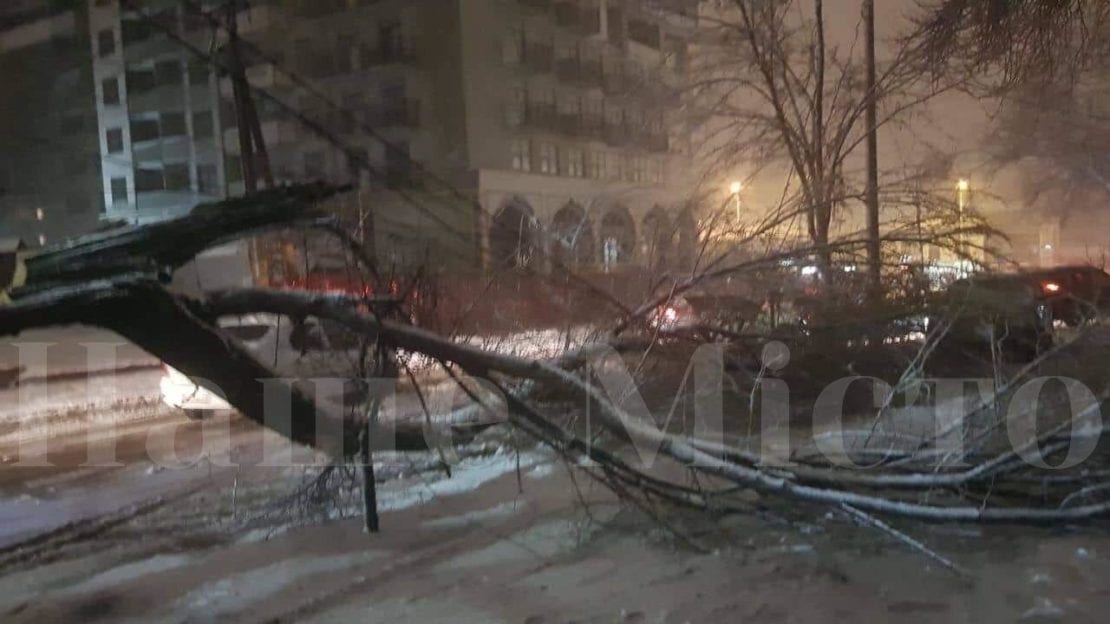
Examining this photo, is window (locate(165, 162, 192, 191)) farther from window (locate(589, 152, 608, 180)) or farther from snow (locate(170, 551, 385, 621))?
snow (locate(170, 551, 385, 621))

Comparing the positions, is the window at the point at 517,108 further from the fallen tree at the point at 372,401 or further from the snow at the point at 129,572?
the snow at the point at 129,572

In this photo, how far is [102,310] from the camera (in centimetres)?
510

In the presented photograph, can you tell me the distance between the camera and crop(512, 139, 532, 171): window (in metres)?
30.9

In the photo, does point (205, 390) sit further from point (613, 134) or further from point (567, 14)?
point (567, 14)

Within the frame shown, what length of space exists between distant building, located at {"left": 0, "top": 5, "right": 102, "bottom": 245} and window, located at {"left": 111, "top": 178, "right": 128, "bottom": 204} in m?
1.95

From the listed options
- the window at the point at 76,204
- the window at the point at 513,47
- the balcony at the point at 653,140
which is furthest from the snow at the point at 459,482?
the window at the point at 76,204

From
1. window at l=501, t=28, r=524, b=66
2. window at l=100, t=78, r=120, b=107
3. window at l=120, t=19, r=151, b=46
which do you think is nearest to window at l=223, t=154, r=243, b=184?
window at l=120, t=19, r=151, b=46

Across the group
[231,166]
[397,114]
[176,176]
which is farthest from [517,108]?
[176,176]

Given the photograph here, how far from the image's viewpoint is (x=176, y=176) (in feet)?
122

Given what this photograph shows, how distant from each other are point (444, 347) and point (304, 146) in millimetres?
26719

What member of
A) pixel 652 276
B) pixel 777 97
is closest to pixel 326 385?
pixel 652 276

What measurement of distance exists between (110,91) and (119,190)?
15.5ft

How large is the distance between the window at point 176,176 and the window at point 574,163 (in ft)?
50.4

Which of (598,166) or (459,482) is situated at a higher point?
(598,166)
